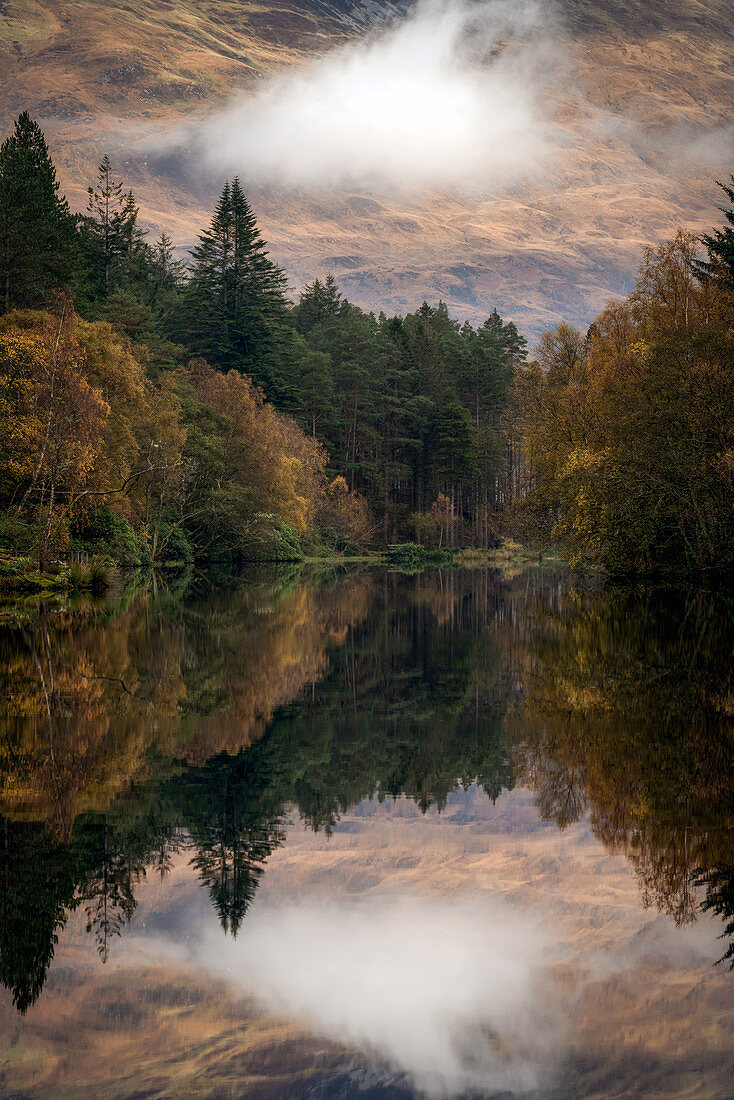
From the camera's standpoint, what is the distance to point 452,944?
6320mm

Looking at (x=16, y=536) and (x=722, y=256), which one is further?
(x=722, y=256)

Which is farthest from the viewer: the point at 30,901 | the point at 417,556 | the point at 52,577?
the point at 417,556

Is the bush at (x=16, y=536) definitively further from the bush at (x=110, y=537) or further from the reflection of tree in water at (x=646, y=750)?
the reflection of tree in water at (x=646, y=750)

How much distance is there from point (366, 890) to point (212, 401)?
224 feet

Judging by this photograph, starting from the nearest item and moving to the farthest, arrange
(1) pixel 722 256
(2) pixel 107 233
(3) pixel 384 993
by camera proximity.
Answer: (3) pixel 384 993 → (1) pixel 722 256 → (2) pixel 107 233

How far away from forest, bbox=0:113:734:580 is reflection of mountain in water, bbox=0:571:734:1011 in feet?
52.8

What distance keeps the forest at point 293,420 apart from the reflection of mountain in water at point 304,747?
52.8 feet

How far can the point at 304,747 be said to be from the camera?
11898 millimetres

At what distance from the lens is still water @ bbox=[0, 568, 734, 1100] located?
505 centimetres

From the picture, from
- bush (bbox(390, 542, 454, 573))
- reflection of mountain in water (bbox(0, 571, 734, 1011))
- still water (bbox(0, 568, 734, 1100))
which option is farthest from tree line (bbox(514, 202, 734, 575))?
bush (bbox(390, 542, 454, 573))

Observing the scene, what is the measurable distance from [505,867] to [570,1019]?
7.92 ft

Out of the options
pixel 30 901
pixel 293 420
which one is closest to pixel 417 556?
pixel 293 420

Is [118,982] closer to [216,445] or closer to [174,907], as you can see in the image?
[174,907]

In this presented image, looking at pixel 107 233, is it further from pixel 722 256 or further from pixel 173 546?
pixel 722 256
